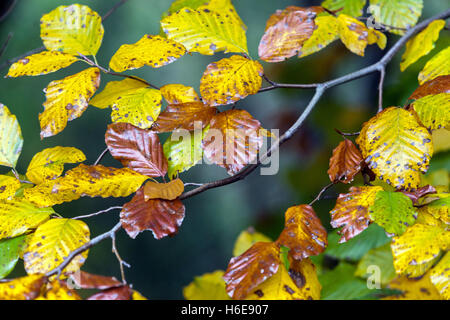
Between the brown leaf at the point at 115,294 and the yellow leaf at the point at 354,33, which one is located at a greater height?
the yellow leaf at the point at 354,33

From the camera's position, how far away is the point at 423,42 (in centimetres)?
50

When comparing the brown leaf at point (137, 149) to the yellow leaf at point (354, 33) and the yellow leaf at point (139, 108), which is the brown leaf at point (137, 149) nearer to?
the yellow leaf at point (139, 108)

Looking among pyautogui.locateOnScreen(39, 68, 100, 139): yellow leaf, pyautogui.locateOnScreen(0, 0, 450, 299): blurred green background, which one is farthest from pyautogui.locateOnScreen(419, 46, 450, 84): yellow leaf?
pyautogui.locateOnScreen(0, 0, 450, 299): blurred green background

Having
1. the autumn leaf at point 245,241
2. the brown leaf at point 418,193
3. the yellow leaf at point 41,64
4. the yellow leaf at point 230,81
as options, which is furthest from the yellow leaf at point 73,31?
the autumn leaf at point 245,241

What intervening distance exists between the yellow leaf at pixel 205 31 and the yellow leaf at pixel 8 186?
225 mm

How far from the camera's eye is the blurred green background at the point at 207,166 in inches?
40.8

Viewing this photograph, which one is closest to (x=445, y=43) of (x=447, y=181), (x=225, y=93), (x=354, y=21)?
(x=447, y=181)

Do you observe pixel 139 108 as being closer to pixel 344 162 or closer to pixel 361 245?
pixel 344 162

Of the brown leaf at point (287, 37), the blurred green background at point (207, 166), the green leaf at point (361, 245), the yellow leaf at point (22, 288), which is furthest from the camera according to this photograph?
the blurred green background at point (207, 166)

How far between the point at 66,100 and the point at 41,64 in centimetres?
5

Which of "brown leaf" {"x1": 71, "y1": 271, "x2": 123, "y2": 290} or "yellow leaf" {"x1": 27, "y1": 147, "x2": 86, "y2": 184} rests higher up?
"yellow leaf" {"x1": 27, "y1": 147, "x2": 86, "y2": 184}

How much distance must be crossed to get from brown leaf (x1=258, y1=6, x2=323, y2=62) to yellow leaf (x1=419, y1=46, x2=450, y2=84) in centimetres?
16

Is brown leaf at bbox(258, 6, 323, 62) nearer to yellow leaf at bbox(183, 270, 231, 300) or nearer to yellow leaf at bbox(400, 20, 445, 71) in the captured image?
yellow leaf at bbox(400, 20, 445, 71)

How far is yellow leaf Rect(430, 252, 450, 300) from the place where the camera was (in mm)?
332
